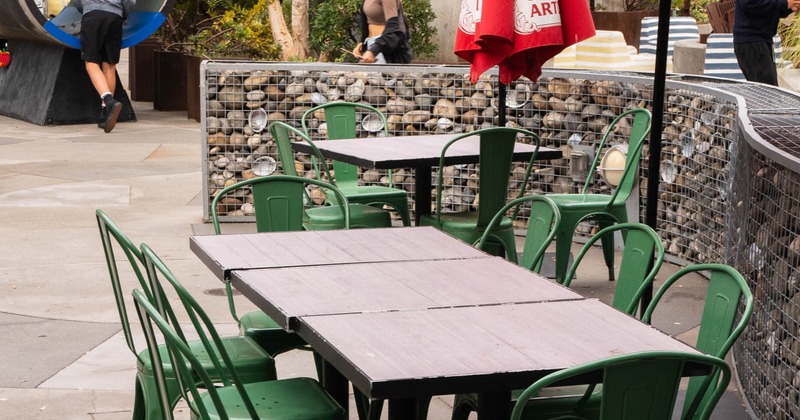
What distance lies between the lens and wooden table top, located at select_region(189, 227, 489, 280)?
13.7ft

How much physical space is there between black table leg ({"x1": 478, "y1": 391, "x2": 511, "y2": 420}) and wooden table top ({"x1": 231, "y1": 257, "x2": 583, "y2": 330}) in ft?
1.05

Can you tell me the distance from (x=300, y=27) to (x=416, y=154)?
9860mm

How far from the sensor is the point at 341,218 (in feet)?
22.8

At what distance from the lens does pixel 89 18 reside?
1421cm

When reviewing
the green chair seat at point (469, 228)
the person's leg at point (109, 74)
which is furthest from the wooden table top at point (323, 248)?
the person's leg at point (109, 74)

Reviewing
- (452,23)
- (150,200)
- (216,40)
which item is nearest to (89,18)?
(216,40)

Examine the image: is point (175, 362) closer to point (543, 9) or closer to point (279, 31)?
point (543, 9)

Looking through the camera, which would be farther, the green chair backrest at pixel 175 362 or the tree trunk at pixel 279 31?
the tree trunk at pixel 279 31

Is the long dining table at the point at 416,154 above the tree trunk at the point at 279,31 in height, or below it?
below

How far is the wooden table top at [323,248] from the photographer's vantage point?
4180mm

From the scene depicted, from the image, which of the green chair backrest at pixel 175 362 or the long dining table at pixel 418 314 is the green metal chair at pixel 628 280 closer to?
the long dining table at pixel 418 314

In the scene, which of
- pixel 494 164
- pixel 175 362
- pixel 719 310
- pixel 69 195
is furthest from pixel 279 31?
pixel 175 362

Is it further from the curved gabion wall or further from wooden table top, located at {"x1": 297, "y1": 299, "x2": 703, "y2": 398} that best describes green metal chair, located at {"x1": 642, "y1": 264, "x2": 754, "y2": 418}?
the curved gabion wall

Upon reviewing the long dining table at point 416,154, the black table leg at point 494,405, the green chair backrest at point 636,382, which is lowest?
the black table leg at point 494,405
